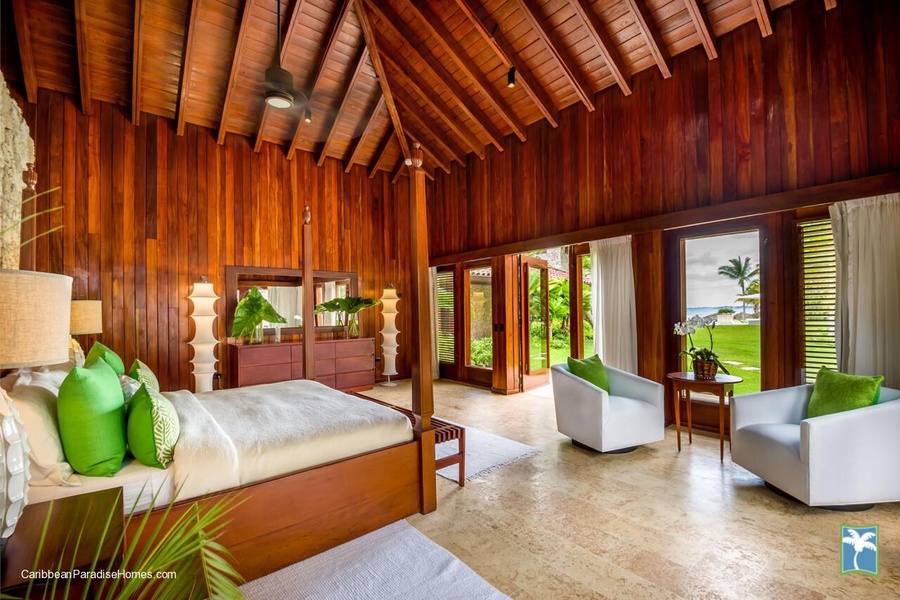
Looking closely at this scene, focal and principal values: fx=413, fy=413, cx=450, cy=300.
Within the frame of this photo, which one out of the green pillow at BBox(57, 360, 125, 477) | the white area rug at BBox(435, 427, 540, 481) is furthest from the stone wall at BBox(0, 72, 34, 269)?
the white area rug at BBox(435, 427, 540, 481)

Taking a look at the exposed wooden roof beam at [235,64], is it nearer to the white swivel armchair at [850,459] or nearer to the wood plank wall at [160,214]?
the wood plank wall at [160,214]

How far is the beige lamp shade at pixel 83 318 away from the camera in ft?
9.78

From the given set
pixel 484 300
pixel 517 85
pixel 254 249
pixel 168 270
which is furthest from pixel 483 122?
pixel 168 270

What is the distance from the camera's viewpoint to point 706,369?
3.41m

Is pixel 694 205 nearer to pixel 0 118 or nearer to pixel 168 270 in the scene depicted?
pixel 0 118

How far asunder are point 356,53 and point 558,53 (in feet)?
8.02

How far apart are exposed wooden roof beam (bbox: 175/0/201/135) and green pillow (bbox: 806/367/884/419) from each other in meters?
6.10

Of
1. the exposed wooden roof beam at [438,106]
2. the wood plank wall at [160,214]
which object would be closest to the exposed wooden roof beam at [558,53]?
the exposed wooden roof beam at [438,106]

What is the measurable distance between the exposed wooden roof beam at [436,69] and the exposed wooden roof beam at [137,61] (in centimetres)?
216

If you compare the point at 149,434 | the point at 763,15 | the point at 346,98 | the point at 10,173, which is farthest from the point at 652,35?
the point at 10,173

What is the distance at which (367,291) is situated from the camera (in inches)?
270

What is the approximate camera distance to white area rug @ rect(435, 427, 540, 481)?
3230 millimetres

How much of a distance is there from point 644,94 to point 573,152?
3.08 ft

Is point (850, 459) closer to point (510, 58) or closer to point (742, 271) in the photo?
point (742, 271)
